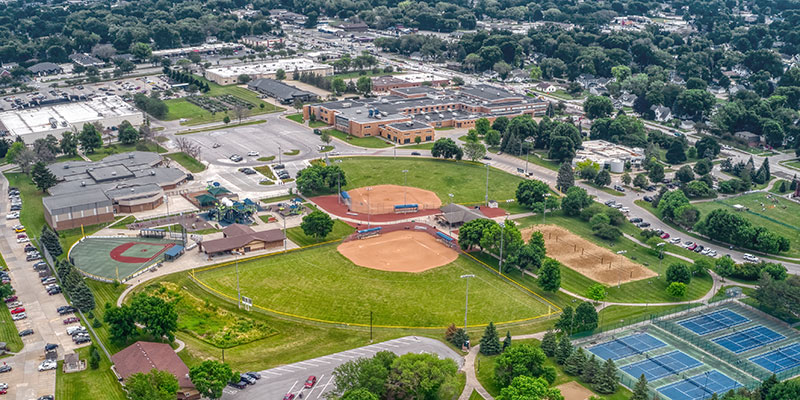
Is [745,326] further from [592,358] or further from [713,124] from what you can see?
[713,124]

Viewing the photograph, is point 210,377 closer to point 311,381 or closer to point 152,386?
point 152,386

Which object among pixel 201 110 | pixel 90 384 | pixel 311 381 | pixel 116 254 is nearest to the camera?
pixel 90 384

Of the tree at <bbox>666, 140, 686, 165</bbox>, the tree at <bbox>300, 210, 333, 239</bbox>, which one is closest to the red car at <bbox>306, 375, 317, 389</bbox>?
the tree at <bbox>300, 210, 333, 239</bbox>

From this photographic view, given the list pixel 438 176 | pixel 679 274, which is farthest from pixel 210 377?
pixel 438 176

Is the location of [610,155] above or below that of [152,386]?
below

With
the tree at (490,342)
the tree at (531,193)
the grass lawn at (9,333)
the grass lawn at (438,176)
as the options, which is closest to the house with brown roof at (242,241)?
the grass lawn at (9,333)

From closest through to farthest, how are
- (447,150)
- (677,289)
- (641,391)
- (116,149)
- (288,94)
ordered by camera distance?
1. (641,391)
2. (677,289)
3. (447,150)
4. (116,149)
5. (288,94)

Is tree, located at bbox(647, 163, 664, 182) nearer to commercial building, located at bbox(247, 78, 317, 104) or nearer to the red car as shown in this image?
the red car
